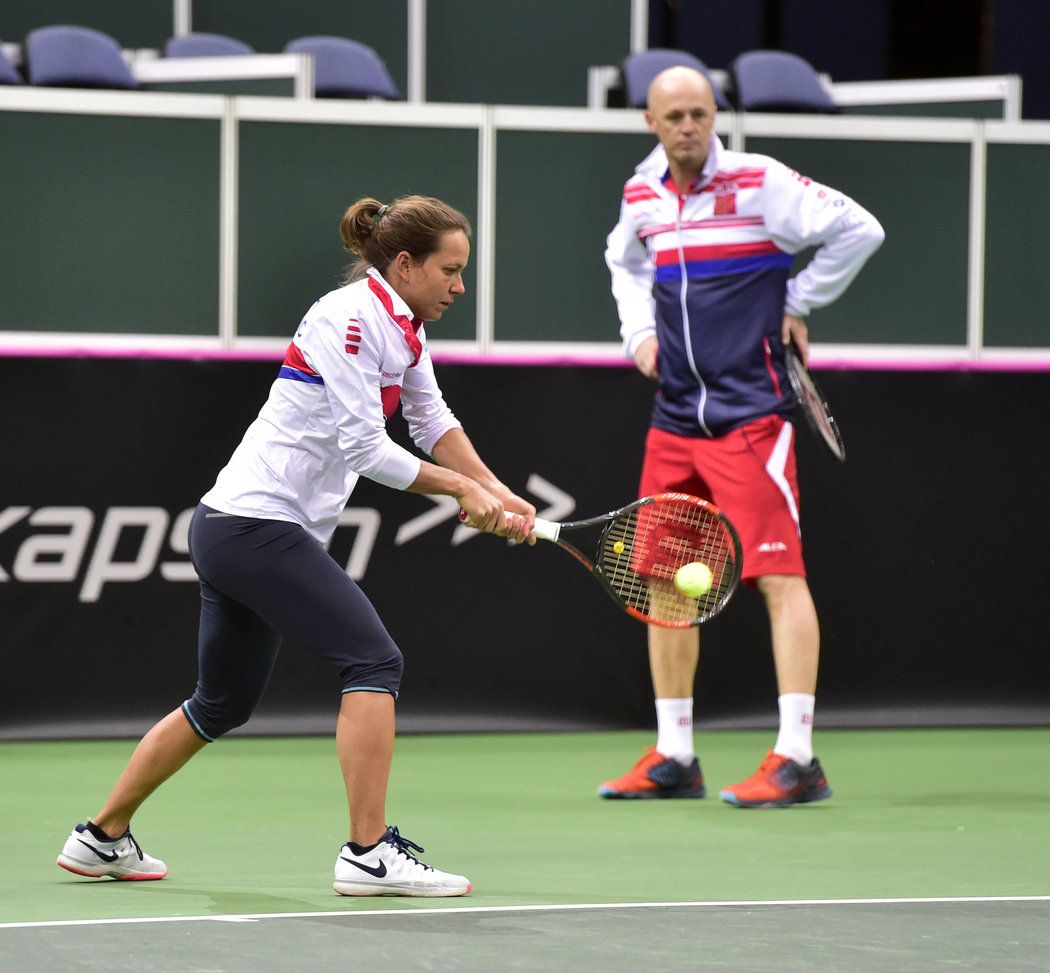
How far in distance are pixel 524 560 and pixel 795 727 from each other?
69.1 inches

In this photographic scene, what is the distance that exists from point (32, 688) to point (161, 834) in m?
1.91

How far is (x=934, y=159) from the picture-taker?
7.76 metres

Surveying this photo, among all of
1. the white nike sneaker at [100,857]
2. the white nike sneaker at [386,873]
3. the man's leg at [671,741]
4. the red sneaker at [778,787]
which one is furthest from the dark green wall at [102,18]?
the white nike sneaker at [386,873]

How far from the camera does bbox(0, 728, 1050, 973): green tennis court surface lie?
3.63 m

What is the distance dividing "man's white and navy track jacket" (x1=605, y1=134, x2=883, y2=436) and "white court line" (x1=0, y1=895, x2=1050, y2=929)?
1894 millimetres

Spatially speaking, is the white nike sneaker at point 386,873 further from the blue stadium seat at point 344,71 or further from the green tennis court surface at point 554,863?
the blue stadium seat at point 344,71

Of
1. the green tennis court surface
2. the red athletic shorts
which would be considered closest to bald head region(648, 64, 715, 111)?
the red athletic shorts

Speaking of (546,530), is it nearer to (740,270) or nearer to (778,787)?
(778,787)

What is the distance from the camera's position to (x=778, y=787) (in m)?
5.64

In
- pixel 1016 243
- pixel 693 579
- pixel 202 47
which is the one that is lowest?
pixel 693 579

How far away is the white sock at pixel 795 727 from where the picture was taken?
568 cm

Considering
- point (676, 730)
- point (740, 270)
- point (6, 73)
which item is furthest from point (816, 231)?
point (6, 73)

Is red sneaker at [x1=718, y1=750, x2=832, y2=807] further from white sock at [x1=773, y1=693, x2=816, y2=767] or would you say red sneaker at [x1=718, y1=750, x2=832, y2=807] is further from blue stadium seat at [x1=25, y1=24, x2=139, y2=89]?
blue stadium seat at [x1=25, y1=24, x2=139, y2=89]

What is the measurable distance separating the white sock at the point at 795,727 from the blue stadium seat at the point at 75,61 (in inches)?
173
